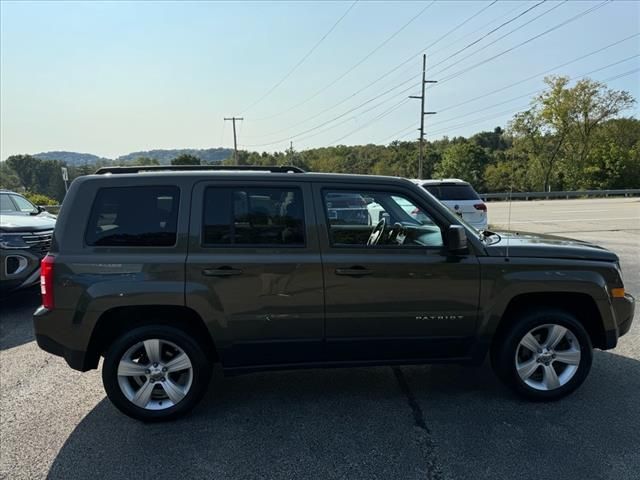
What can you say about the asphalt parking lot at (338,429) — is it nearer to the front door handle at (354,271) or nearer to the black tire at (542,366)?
the black tire at (542,366)

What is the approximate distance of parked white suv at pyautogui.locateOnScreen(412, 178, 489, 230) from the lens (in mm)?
10906

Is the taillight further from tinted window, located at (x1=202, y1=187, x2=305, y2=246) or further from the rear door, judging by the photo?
tinted window, located at (x1=202, y1=187, x2=305, y2=246)

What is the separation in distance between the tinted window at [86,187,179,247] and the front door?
1.12 meters

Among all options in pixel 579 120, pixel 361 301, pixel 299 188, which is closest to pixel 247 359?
pixel 361 301

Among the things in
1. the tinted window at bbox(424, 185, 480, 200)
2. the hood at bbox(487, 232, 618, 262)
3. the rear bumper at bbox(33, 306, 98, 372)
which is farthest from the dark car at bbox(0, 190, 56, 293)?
the tinted window at bbox(424, 185, 480, 200)

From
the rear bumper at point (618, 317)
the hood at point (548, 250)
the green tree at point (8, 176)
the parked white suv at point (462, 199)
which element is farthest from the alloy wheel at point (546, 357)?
the green tree at point (8, 176)

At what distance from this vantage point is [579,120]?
4938 centimetres

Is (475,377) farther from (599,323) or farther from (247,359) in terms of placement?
(247,359)

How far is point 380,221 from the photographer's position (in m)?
Answer: 3.54

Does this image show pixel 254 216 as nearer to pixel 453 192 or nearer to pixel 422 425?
pixel 422 425

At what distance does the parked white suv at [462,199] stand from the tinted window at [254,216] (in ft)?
26.6

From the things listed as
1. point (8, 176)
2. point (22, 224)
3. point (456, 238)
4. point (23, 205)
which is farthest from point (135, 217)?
point (8, 176)

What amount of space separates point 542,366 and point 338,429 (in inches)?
68.1

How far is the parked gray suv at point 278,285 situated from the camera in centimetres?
314
